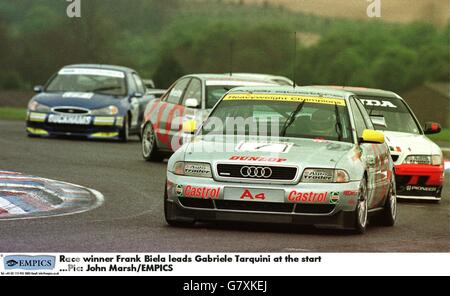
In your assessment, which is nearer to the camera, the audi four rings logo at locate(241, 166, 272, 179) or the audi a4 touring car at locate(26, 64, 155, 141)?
the audi four rings logo at locate(241, 166, 272, 179)

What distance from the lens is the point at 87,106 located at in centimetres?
2611

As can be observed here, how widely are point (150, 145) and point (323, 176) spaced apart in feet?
32.5

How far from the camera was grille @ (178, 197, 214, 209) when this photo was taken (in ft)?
39.9

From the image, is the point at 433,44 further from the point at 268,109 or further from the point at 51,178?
the point at 268,109

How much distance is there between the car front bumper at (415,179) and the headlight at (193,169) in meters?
5.37

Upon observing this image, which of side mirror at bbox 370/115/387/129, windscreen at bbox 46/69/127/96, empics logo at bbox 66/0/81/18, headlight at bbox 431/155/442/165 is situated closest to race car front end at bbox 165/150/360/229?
headlight at bbox 431/155/442/165

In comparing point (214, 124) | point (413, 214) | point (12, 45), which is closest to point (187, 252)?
point (214, 124)

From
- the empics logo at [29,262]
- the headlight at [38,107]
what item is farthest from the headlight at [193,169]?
the headlight at [38,107]

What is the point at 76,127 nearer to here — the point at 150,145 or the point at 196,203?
the point at 150,145

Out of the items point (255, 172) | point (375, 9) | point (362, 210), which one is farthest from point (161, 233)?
point (375, 9)

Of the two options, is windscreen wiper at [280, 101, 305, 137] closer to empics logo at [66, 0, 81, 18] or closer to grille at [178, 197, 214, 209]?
grille at [178, 197, 214, 209]

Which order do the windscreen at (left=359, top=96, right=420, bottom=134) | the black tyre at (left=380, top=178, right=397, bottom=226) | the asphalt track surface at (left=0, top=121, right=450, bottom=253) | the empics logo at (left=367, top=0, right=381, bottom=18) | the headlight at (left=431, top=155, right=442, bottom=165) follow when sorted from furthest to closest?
the empics logo at (left=367, top=0, right=381, bottom=18)
the windscreen at (left=359, top=96, right=420, bottom=134)
the headlight at (left=431, top=155, right=442, bottom=165)
the black tyre at (left=380, top=178, right=397, bottom=226)
the asphalt track surface at (left=0, top=121, right=450, bottom=253)
